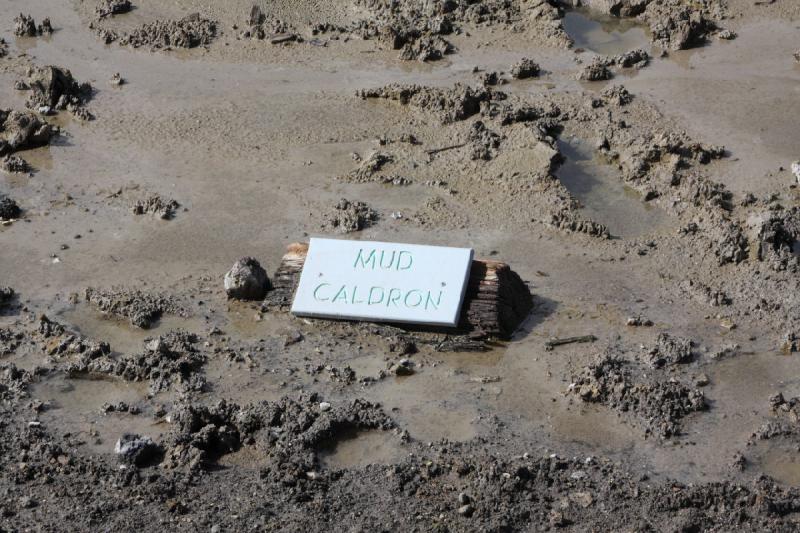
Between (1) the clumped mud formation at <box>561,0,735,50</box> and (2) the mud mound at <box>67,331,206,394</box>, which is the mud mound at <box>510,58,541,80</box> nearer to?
(1) the clumped mud formation at <box>561,0,735,50</box>

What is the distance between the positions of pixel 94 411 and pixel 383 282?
190 centimetres

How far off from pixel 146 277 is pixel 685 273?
362 cm

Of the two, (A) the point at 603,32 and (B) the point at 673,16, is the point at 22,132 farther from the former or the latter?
(B) the point at 673,16

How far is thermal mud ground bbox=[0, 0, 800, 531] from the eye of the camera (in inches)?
254

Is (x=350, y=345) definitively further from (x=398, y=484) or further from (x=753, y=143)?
(x=753, y=143)

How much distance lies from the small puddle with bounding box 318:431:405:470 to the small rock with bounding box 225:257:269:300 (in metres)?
1.39

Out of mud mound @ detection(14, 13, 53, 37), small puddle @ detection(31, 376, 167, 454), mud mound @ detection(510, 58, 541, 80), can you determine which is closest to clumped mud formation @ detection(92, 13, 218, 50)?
mud mound @ detection(14, 13, 53, 37)

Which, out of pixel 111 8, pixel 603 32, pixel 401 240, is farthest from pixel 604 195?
pixel 111 8

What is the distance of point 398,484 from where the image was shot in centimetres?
640

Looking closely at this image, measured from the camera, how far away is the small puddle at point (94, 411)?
22.6 feet

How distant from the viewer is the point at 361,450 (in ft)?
22.1

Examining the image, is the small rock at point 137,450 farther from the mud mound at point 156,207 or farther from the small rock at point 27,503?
the mud mound at point 156,207

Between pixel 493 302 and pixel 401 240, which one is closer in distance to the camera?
pixel 493 302

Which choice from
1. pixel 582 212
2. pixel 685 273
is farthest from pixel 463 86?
pixel 685 273
